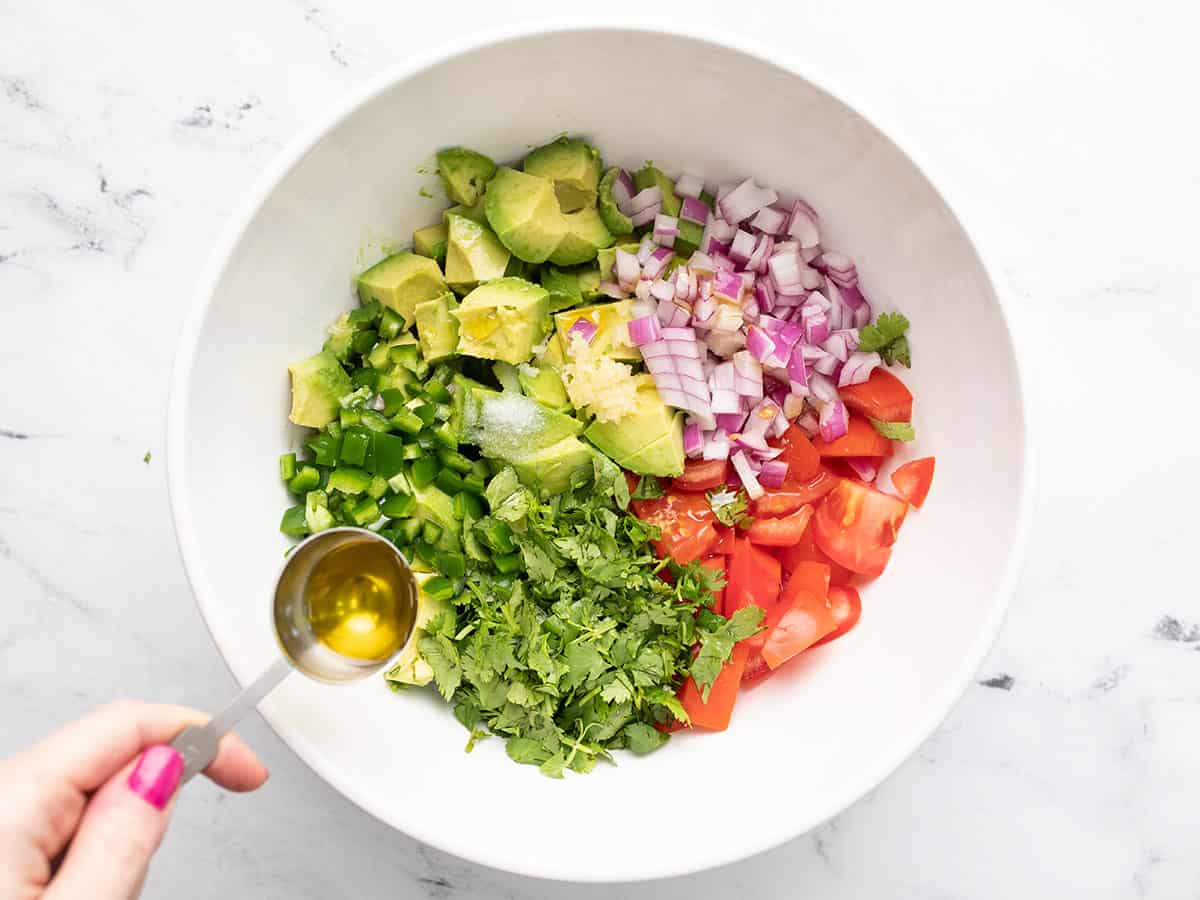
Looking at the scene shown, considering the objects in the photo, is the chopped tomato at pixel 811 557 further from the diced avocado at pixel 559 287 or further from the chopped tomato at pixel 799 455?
the diced avocado at pixel 559 287

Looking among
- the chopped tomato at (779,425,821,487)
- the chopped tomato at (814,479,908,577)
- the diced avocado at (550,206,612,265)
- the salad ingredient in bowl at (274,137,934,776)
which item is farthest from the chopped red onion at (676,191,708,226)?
the chopped tomato at (814,479,908,577)

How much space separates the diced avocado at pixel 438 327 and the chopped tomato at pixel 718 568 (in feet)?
1.78

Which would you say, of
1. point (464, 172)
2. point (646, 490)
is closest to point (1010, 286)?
point (646, 490)

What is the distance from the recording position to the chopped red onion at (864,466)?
171 cm

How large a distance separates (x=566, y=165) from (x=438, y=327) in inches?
12.9

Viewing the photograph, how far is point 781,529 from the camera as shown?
5.57 feet

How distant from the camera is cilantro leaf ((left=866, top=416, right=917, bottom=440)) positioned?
1.64 meters

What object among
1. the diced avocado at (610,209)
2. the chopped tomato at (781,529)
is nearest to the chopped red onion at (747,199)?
the diced avocado at (610,209)

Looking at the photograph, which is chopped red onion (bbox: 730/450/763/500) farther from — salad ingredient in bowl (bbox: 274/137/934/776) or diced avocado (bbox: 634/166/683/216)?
diced avocado (bbox: 634/166/683/216)

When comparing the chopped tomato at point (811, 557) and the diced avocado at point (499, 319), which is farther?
the chopped tomato at point (811, 557)

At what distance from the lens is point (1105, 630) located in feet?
→ 6.14

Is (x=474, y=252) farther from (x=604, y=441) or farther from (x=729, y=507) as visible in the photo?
(x=729, y=507)

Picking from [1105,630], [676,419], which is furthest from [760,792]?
[1105,630]

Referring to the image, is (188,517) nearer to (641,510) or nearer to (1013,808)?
(641,510)
